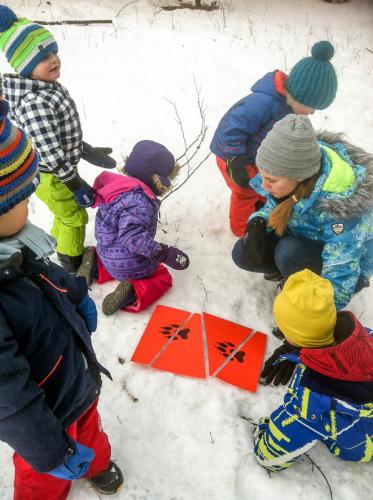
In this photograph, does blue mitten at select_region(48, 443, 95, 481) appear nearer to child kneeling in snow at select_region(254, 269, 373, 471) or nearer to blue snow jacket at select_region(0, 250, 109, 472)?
blue snow jacket at select_region(0, 250, 109, 472)

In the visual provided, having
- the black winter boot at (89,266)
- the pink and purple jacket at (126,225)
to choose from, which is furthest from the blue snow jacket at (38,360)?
the black winter boot at (89,266)

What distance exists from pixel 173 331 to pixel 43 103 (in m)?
1.69

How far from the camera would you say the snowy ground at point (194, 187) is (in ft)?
6.56

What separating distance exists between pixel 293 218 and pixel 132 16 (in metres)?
5.77

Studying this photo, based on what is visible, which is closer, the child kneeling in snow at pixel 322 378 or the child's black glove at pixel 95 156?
the child kneeling in snow at pixel 322 378

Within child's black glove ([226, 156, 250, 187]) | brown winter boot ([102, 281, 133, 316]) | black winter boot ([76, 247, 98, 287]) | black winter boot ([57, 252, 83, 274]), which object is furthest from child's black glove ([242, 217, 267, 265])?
black winter boot ([57, 252, 83, 274])

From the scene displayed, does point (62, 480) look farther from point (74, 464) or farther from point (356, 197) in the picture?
point (356, 197)

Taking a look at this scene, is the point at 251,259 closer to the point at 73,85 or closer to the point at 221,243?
the point at 221,243

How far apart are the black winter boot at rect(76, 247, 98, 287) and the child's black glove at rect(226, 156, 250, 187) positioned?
4.11 ft

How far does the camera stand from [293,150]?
83.7 inches

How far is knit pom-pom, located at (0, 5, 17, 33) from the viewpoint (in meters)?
2.31

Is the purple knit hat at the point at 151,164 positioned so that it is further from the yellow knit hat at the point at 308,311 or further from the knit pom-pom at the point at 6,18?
the yellow knit hat at the point at 308,311

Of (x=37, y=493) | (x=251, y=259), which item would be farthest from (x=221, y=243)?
(x=37, y=493)

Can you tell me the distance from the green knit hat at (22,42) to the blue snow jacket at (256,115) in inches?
53.5
